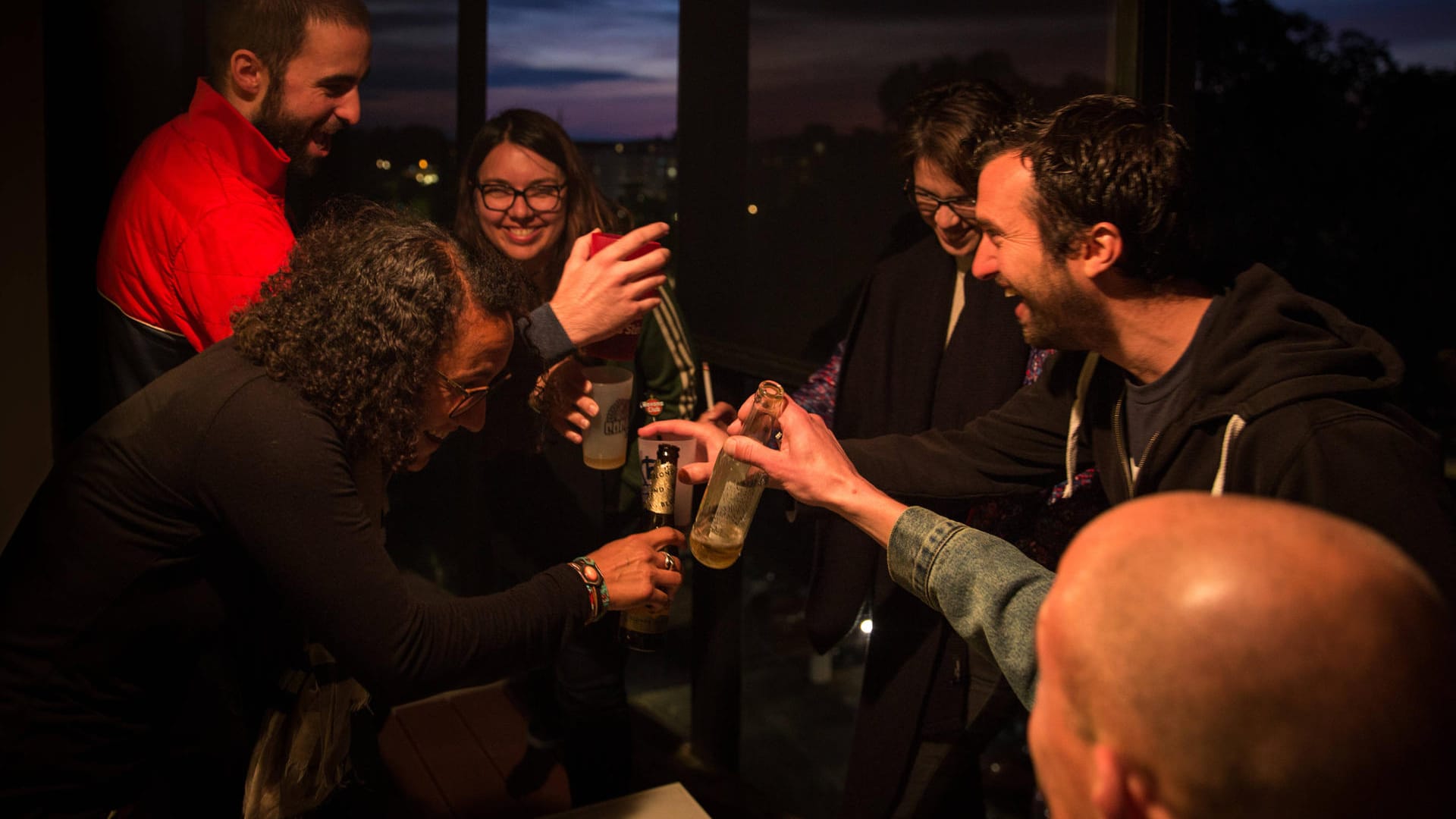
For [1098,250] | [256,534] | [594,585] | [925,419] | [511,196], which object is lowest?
[594,585]

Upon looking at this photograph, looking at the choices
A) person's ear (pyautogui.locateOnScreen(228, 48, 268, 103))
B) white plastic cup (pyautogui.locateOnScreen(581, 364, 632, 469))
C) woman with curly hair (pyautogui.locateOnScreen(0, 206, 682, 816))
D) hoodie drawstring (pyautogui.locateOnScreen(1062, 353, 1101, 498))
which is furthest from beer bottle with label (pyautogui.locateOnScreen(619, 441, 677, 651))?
person's ear (pyautogui.locateOnScreen(228, 48, 268, 103))

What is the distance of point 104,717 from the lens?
1.43 m

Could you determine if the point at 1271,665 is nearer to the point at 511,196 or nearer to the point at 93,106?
the point at 511,196

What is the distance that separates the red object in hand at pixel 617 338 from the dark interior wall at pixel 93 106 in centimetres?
86

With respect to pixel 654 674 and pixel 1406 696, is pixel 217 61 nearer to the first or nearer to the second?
pixel 1406 696

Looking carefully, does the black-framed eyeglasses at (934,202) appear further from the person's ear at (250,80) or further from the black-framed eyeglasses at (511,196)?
the person's ear at (250,80)

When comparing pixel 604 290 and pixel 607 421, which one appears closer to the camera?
pixel 604 290

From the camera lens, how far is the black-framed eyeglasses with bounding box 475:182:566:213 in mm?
2080

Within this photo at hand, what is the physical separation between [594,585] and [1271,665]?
113 centimetres

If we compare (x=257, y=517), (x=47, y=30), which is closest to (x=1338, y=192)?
(x=257, y=517)

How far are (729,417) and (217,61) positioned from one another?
1.20 metres

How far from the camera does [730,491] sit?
170 cm

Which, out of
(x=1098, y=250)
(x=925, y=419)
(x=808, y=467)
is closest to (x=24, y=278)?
(x=808, y=467)

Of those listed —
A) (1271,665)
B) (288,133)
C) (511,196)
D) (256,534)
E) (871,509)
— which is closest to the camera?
(1271,665)
